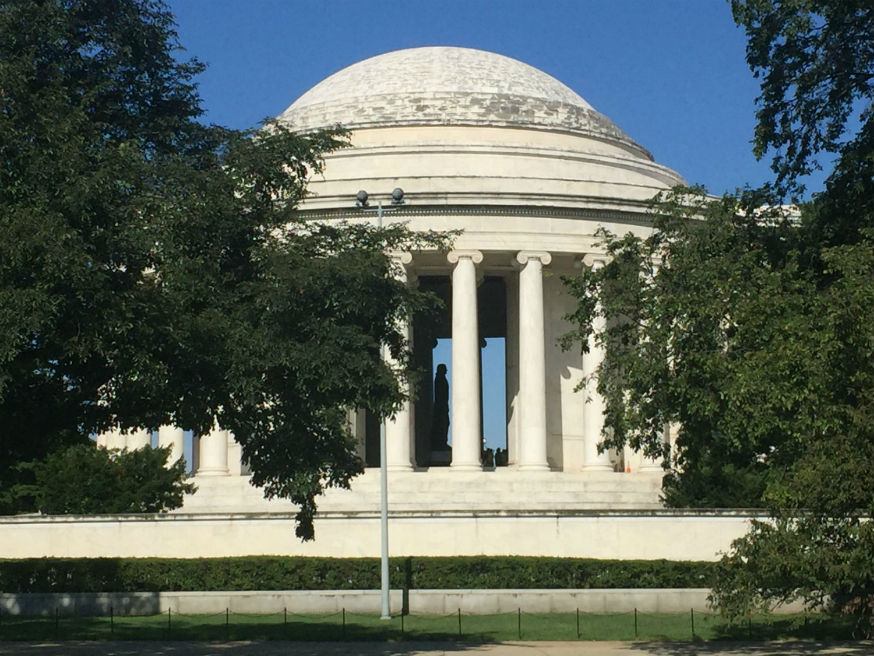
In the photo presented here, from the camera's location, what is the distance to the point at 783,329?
3102 centimetres

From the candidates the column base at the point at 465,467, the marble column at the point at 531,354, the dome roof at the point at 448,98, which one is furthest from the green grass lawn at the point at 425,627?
the dome roof at the point at 448,98

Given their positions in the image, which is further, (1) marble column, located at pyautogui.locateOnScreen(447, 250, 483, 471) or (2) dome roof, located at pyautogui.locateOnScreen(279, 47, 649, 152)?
(2) dome roof, located at pyautogui.locateOnScreen(279, 47, 649, 152)

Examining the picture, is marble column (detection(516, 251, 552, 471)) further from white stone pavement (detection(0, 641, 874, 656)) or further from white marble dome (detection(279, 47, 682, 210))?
white stone pavement (detection(0, 641, 874, 656))

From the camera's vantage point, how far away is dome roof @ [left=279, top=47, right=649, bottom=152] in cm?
7675

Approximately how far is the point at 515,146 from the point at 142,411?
45243mm

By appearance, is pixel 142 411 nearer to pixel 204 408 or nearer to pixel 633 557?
pixel 204 408

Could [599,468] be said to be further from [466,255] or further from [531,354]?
[466,255]

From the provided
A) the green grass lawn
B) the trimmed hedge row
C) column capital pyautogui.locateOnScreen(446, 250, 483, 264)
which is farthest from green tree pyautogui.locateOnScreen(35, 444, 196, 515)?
the green grass lawn

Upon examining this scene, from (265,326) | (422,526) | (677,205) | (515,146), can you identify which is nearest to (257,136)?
(265,326)

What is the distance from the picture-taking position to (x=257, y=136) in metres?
33.1

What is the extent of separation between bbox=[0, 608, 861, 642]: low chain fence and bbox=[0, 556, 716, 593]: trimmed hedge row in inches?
85.8

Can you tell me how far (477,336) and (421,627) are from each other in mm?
29168

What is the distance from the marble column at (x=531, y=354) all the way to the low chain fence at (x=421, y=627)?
22.7 meters

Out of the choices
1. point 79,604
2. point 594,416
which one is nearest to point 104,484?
point 79,604
